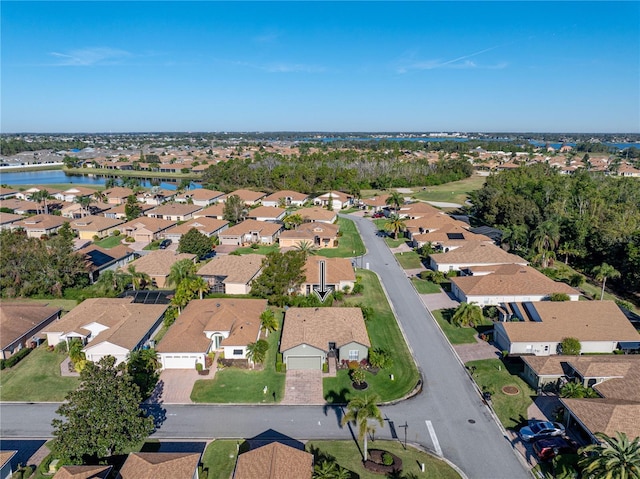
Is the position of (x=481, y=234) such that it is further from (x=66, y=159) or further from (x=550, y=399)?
(x=66, y=159)

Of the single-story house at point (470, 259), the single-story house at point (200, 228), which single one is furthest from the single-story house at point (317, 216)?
the single-story house at point (470, 259)

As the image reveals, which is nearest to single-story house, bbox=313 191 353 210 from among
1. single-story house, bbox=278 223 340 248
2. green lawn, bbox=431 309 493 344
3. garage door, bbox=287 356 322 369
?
single-story house, bbox=278 223 340 248

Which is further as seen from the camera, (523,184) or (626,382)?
(523,184)

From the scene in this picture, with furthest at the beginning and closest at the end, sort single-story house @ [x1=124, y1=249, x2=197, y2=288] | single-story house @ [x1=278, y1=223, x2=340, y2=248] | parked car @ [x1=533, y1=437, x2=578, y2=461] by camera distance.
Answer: single-story house @ [x1=278, y1=223, x2=340, y2=248] → single-story house @ [x1=124, y1=249, x2=197, y2=288] → parked car @ [x1=533, y1=437, x2=578, y2=461]

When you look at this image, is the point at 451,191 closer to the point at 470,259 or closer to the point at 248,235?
the point at 248,235

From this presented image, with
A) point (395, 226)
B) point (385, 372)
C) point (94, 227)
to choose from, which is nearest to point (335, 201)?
point (395, 226)

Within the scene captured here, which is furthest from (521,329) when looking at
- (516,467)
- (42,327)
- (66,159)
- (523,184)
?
(66,159)

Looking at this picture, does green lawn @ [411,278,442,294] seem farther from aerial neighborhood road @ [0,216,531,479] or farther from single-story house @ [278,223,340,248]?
single-story house @ [278,223,340,248]
